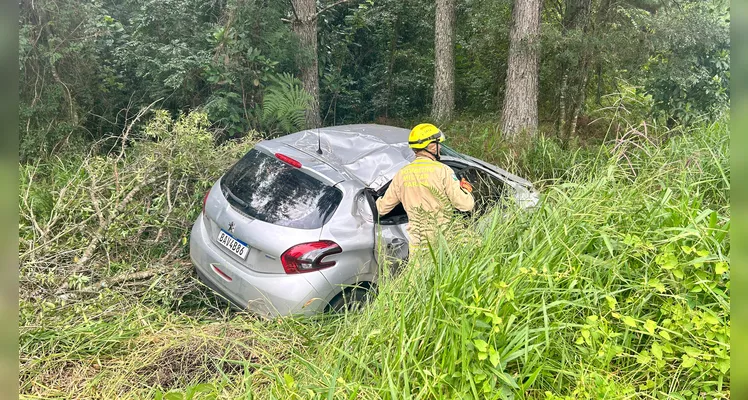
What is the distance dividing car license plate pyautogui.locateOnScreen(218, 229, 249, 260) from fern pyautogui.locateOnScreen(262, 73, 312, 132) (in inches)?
155

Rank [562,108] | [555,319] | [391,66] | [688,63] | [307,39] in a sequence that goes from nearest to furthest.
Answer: [555,319] < [688,63] < [307,39] < [562,108] < [391,66]

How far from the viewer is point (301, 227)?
3529mm

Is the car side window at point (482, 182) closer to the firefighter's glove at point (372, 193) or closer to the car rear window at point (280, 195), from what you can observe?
the firefighter's glove at point (372, 193)

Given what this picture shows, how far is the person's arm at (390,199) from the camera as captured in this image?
147 inches

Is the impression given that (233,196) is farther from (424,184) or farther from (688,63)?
(688,63)

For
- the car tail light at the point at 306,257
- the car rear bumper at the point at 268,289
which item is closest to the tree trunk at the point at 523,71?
the car tail light at the point at 306,257

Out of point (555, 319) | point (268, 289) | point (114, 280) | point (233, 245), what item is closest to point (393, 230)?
point (268, 289)

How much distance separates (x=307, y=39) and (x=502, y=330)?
793 centimetres

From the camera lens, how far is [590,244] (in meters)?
2.92

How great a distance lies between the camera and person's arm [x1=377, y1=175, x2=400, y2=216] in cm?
374

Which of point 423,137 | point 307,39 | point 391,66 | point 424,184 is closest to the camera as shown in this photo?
point 424,184

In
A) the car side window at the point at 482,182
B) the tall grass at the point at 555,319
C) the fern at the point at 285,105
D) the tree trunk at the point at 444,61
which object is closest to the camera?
the tall grass at the point at 555,319

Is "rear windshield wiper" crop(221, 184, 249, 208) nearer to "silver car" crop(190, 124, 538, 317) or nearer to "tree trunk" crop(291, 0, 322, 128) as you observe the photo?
"silver car" crop(190, 124, 538, 317)

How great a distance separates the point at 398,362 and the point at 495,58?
35.4 ft
